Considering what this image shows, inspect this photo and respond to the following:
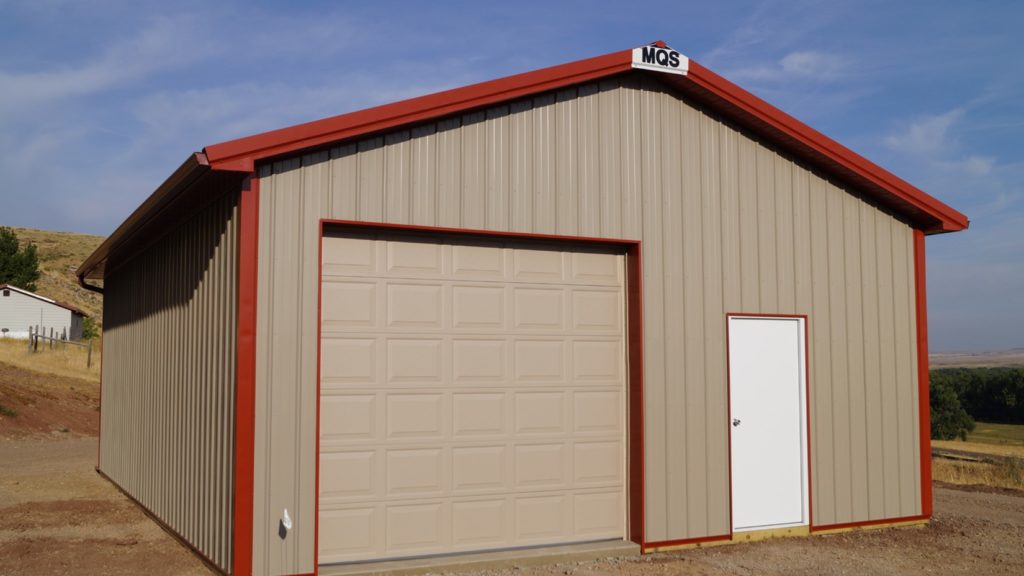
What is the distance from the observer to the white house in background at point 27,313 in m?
44.7

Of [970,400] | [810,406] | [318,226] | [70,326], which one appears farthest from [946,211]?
[970,400]

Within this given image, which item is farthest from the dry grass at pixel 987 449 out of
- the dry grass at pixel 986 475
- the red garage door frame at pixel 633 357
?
the red garage door frame at pixel 633 357

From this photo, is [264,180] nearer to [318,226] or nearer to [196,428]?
[318,226]

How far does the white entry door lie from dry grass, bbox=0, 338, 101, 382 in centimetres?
2468

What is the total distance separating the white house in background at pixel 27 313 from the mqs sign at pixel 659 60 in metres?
43.1

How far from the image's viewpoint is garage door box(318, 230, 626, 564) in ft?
24.1

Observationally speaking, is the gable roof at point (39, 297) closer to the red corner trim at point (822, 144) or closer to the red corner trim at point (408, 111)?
the red corner trim at point (408, 111)

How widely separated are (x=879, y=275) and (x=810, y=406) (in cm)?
174

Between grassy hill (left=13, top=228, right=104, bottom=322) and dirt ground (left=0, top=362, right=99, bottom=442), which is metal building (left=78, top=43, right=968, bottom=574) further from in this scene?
grassy hill (left=13, top=228, right=104, bottom=322)

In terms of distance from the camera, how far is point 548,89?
8023 mm

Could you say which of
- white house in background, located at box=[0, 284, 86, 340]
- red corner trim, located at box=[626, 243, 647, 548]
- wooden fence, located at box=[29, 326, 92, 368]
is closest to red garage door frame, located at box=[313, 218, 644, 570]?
red corner trim, located at box=[626, 243, 647, 548]

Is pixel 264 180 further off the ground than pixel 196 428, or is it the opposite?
pixel 264 180

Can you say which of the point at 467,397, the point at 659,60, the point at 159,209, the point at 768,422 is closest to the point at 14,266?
the point at 159,209

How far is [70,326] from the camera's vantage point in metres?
47.9
